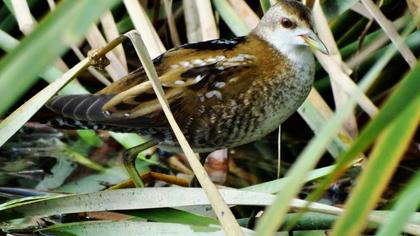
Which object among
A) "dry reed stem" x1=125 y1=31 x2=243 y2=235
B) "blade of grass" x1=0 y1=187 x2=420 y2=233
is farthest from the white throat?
"dry reed stem" x1=125 y1=31 x2=243 y2=235

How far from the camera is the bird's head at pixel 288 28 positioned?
121 inches

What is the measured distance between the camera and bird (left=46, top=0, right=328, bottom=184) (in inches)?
119

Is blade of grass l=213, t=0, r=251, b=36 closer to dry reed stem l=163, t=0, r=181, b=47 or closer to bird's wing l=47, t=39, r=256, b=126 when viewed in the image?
dry reed stem l=163, t=0, r=181, b=47

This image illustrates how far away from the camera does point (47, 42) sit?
117cm

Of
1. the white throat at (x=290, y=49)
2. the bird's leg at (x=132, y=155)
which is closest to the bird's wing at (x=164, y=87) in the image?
the white throat at (x=290, y=49)

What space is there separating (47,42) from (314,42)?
1.93m

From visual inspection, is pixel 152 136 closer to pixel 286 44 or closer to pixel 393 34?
pixel 286 44

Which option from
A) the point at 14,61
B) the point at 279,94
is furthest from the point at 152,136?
the point at 14,61

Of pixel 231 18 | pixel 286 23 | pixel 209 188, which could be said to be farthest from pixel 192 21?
pixel 209 188

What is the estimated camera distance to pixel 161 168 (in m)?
3.83

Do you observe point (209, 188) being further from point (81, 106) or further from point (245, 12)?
point (245, 12)

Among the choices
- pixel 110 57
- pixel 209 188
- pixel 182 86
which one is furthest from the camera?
pixel 110 57

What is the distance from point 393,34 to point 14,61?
224 cm

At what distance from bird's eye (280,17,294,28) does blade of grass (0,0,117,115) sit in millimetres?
1944
